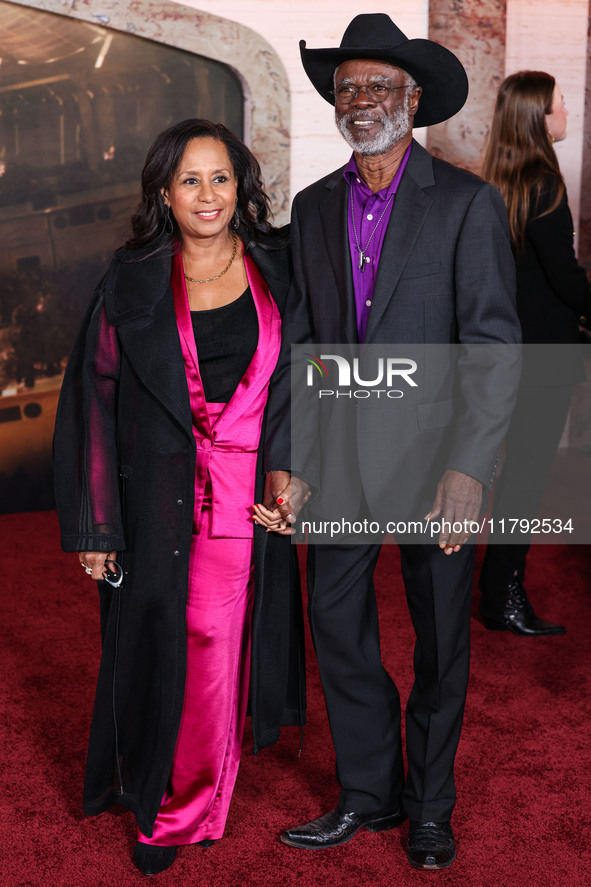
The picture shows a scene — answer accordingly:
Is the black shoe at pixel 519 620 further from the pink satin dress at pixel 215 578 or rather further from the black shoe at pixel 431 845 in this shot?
the pink satin dress at pixel 215 578

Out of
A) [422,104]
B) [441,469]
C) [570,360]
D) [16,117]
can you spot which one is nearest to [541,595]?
[570,360]

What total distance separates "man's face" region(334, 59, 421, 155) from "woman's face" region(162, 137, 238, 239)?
0.31 m

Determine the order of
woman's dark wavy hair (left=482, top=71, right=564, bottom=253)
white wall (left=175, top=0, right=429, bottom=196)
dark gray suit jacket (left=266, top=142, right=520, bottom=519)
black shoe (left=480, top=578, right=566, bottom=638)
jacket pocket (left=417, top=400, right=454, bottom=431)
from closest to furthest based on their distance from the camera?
dark gray suit jacket (left=266, top=142, right=520, bottom=519)
jacket pocket (left=417, top=400, right=454, bottom=431)
woman's dark wavy hair (left=482, top=71, right=564, bottom=253)
black shoe (left=480, top=578, right=566, bottom=638)
white wall (left=175, top=0, right=429, bottom=196)

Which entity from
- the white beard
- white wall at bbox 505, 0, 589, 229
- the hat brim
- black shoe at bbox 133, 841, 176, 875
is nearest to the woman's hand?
black shoe at bbox 133, 841, 176, 875

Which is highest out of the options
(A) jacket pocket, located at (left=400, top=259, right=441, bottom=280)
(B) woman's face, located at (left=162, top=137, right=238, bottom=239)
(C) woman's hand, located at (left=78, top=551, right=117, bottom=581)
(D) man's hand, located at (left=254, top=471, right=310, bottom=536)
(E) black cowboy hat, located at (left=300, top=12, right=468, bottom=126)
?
(E) black cowboy hat, located at (left=300, top=12, right=468, bottom=126)

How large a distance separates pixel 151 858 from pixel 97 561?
2.37 ft

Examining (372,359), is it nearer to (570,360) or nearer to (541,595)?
(570,360)

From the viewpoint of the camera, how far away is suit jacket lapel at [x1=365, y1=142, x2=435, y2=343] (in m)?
2.06

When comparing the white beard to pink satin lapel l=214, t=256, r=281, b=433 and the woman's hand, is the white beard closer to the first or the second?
pink satin lapel l=214, t=256, r=281, b=433

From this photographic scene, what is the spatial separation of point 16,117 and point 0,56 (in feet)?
1.04

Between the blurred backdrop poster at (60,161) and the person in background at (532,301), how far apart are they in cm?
240

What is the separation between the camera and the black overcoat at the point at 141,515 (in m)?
2.23

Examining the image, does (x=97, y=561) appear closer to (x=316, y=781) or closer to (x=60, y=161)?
(x=316, y=781)

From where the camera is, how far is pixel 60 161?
17.0 feet
